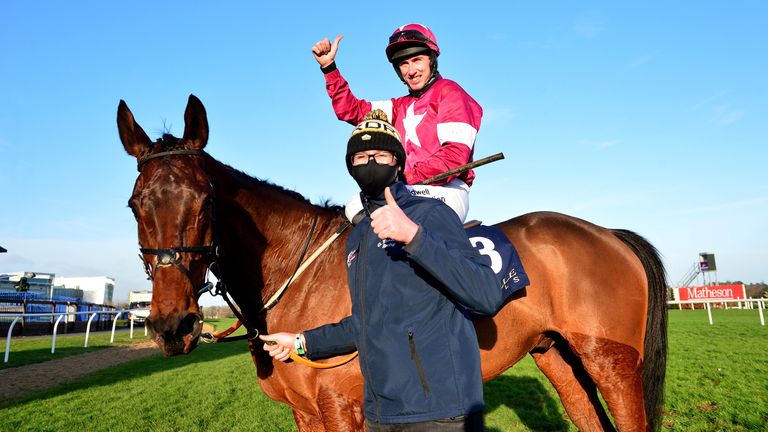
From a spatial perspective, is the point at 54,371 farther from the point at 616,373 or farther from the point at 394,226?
the point at 394,226

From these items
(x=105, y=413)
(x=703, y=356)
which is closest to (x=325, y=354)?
(x=105, y=413)

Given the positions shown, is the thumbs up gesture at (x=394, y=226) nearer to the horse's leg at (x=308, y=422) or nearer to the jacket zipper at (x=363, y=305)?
the jacket zipper at (x=363, y=305)

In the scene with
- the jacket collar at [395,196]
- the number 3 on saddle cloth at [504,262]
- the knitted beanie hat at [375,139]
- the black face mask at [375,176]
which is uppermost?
the knitted beanie hat at [375,139]

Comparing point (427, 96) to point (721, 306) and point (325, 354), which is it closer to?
point (325, 354)

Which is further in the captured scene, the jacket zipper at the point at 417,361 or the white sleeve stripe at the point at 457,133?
the white sleeve stripe at the point at 457,133

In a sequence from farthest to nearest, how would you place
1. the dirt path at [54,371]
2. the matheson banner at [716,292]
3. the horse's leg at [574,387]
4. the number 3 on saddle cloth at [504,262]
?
the matheson banner at [716,292]
the dirt path at [54,371]
the horse's leg at [574,387]
the number 3 on saddle cloth at [504,262]

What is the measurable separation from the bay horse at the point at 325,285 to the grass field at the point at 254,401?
2.96 m

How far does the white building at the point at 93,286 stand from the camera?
4991 centimetres

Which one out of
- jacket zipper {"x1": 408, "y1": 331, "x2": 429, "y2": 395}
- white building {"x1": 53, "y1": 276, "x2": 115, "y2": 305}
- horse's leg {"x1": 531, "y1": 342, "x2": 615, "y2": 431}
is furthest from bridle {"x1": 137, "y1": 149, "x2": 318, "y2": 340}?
white building {"x1": 53, "y1": 276, "x2": 115, "y2": 305}

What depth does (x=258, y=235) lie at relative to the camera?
3434 millimetres

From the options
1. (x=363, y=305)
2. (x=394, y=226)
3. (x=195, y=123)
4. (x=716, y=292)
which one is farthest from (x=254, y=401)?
(x=716, y=292)

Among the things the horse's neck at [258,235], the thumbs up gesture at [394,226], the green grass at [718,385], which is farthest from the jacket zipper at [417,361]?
the green grass at [718,385]

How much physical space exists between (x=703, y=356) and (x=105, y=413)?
1356cm

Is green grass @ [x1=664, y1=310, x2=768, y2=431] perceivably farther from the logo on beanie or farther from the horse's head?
the horse's head
